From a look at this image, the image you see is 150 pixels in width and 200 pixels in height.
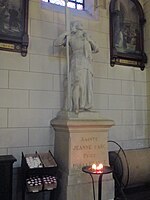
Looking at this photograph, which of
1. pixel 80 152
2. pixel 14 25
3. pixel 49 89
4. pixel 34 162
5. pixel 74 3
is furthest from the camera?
pixel 74 3

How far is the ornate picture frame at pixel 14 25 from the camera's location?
3831 millimetres

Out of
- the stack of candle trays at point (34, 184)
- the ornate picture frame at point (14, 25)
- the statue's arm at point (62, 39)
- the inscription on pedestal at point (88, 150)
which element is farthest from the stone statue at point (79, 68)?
the stack of candle trays at point (34, 184)

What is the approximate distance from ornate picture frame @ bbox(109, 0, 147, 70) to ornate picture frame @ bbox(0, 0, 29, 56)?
170 cm

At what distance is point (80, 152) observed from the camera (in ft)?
11.2

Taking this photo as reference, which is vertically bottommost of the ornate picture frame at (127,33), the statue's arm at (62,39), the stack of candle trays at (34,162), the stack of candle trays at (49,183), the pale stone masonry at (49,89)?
the stack of candle trays at (49,183)

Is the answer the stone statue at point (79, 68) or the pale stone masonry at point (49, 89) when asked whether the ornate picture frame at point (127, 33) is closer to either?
the pale stone masonry at point (49, 89)

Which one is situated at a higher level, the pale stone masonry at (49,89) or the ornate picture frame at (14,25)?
the ornate picture frame at (14,25)

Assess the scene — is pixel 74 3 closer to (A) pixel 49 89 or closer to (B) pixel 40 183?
(A) pixel 49 89

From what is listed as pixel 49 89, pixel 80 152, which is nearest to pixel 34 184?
pixel 80 152

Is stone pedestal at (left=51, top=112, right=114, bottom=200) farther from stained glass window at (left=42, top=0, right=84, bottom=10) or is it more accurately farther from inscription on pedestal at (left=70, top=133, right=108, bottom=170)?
stained glass window at (left=42, top=0, right=84, bottom=10)

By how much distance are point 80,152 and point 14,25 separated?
7.44 feet

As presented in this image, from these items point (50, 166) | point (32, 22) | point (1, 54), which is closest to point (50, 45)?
point (32, 22)

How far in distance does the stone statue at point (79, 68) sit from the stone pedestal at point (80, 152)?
212mm

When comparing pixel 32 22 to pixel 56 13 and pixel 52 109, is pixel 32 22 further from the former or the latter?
pixel 52 109
